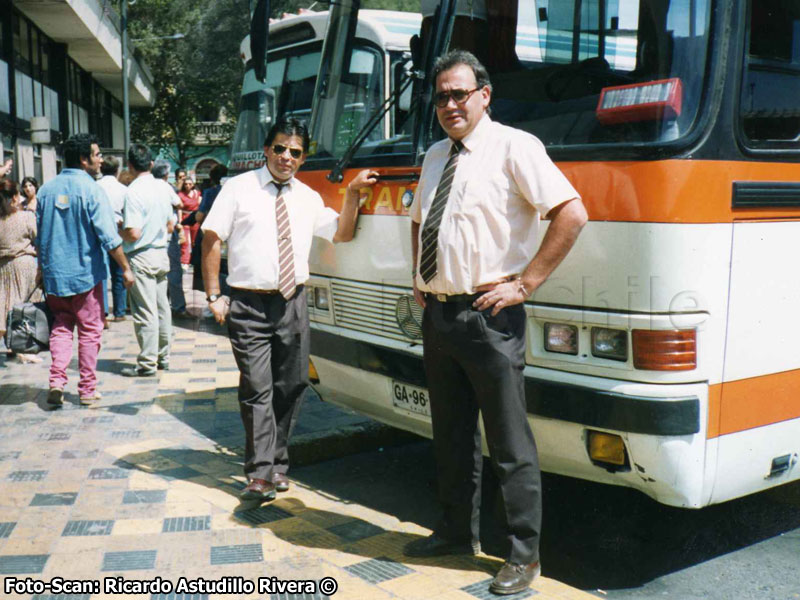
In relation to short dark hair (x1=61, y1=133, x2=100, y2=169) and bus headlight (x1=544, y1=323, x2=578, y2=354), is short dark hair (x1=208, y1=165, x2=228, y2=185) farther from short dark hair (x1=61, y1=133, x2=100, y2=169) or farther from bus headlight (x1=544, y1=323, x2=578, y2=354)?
bus headlight (x1=544, y1=323, x2=578, y2=354)

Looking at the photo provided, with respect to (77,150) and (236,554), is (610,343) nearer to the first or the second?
(236,554)

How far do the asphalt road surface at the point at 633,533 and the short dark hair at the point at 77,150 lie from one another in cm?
310

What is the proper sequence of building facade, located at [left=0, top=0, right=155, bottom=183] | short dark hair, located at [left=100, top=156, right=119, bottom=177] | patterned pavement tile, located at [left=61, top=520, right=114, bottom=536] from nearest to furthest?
patterned pavement tile, located at [left=61, top=520, right=114, bottom=536] < short dark hair, located at [left=100, top=156, right=119, bottom=177] < building facade, located at [left=0, top=0, right=155, bottom=183]

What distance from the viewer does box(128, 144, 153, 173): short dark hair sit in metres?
8.09

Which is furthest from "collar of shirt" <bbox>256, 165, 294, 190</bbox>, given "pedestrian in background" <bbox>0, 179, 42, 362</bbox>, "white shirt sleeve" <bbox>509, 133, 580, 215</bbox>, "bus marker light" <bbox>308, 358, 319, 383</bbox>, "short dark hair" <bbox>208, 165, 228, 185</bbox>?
"short dark hair" <bbox>208, 165, 228, 185</bbox>

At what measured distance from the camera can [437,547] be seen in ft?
12.9

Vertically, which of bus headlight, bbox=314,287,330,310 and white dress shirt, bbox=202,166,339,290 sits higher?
white dress shirt, bbox=202,166,339,290

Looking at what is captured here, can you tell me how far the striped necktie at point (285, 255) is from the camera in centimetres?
459

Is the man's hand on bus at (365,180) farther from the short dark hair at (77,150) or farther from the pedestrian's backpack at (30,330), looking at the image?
the pedestrian's backpack at (30,330)

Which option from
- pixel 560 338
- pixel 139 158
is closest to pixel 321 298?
pixel 560 338

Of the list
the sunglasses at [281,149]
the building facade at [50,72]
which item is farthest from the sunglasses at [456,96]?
the building facade at [50,72]

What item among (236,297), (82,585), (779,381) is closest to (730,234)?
(779,381)

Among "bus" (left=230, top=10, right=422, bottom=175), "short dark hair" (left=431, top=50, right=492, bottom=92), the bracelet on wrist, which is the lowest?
the bracelet on wrist

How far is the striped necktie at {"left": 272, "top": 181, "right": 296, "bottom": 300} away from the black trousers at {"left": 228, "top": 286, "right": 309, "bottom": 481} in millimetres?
78
